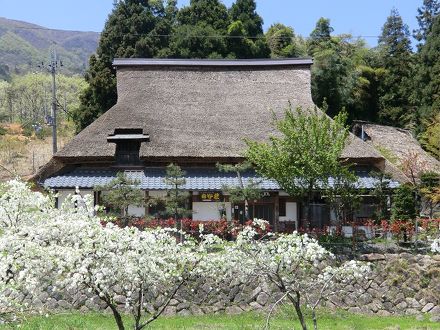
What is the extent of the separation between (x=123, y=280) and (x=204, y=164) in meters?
15.2

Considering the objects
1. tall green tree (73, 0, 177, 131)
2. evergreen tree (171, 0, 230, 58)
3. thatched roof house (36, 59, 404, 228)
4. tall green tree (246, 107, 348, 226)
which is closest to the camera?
tall green tree (246, 107, 348, 226)

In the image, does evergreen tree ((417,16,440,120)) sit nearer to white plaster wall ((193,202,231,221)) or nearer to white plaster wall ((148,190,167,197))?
white plaster wall ((193,202,231,221))

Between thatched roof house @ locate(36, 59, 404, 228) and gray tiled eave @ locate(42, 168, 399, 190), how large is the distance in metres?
0.04

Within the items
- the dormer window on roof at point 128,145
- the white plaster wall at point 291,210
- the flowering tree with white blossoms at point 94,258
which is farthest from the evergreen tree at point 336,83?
the flowering tree with white blossoms at point 94,258

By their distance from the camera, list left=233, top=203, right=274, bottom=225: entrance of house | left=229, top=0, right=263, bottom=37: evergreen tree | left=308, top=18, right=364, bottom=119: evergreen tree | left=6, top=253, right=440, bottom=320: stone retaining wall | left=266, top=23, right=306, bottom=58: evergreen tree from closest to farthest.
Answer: left=6, top=253, right=440, bottom=320: stone retaining wall, left=233, top=203, right=274, bottom=225: entrance of house, left=308, top=18, right=364, bottom=119: evergreen tree, left=229, top=0, right=263, bottom=37: evergreen tree, left=266, top=23, right=306, bottom=58: evergreen tree

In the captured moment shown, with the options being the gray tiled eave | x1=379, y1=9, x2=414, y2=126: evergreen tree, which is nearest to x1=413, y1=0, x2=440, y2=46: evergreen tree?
x1=379, y1=9, x2=414, y2=126: evergreen tree

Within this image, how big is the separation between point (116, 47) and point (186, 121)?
1562 centimetres

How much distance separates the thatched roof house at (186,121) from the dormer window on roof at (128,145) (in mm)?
40

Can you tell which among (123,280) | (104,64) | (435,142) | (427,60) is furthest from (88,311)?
(427,60)

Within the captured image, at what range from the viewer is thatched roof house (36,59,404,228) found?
23.2 meters

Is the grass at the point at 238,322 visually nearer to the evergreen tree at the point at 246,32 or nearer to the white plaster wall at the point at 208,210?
the white plaster wall at the point at 208,210

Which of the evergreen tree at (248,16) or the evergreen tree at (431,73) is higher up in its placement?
the evergreen tree at (248,16)

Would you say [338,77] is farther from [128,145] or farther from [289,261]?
[289,261]

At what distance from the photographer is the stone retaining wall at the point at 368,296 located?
52.6 feet
